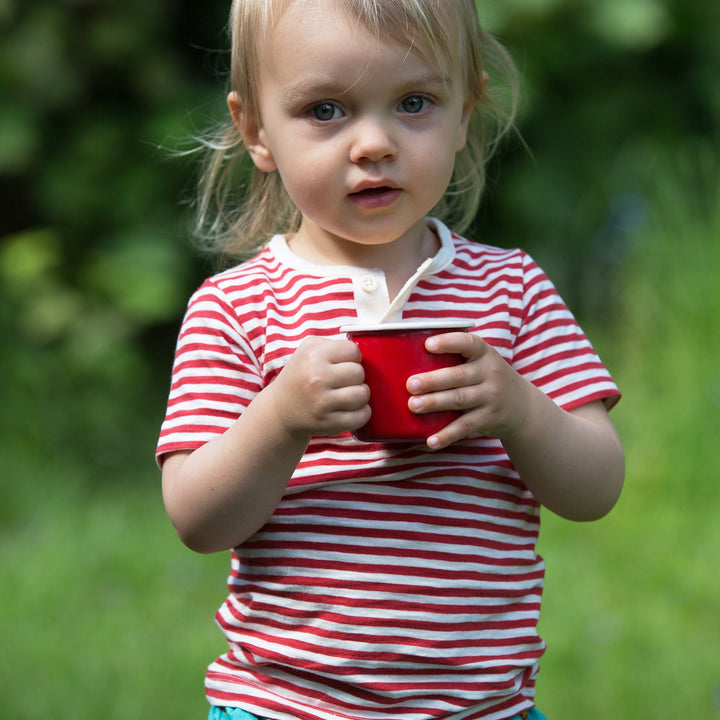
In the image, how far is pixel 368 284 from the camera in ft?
5.80

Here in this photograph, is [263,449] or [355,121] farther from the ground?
[355,121]

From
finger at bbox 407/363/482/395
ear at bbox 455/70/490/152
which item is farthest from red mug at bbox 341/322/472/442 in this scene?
ear at bbox 455/70/490/152

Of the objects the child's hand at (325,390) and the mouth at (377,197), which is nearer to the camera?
the child's hand at (325,390)

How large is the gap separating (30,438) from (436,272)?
3244mm

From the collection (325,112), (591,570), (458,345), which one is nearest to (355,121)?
(325,112)

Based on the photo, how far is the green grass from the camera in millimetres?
3146

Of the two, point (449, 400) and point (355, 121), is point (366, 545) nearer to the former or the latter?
point (449, 400)

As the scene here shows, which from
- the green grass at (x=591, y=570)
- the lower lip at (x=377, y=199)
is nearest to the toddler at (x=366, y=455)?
the lower lip at (x=377, y=199)

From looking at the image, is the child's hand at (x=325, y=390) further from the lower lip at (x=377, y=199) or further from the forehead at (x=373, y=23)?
the forehead at (x=373, y=23)

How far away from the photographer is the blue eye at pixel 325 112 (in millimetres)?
1711

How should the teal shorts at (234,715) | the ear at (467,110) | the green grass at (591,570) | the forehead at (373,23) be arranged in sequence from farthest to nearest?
the green grass at (591,570) < the ear at (467,110) < the teal shorts at (234,715) < the forehead at (373,23)

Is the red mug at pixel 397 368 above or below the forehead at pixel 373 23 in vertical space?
below

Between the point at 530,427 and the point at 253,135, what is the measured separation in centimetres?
78

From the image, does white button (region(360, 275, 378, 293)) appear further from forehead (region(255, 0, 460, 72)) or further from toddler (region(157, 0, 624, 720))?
forehead (region(255, 0, 460, 72))
